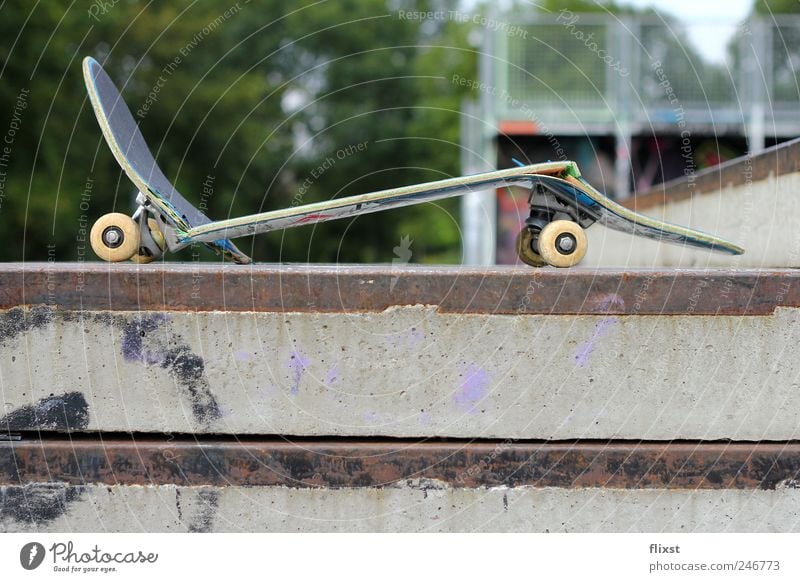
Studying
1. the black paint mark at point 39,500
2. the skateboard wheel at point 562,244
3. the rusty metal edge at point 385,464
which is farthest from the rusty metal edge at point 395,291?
the black paint mark at point 39,500

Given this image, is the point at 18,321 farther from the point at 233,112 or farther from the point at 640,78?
the point at 233,112

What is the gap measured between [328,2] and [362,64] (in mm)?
5241

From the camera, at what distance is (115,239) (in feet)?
14.3

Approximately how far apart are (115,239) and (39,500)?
49.6 inches

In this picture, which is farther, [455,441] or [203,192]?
[203,192]

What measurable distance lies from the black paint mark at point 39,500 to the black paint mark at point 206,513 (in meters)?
Answer: 0.50

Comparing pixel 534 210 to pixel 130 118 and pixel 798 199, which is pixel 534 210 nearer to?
pixel 798 199

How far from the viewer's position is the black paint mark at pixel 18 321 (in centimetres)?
379

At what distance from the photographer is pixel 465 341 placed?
3.79 meters

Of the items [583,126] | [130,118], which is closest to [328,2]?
[583,126]

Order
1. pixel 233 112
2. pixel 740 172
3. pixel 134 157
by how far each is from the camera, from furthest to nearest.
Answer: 1. pixel 233 112
2. pixel 740 172
3. pixel 134 157

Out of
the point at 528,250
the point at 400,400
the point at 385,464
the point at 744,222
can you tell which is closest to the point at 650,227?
the point at 528,250

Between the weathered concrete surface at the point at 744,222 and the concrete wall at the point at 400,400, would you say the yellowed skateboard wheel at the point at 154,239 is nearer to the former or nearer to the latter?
the concrete wall at the point at 400,400

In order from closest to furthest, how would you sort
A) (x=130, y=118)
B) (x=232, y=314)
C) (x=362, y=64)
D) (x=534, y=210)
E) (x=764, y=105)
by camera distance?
(x=232, y=314)
(x=534, y=210)
(x=130, y=118)
(x=764, y=105)
(x=362, y=64)
